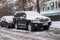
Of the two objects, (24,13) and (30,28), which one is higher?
(24,13)

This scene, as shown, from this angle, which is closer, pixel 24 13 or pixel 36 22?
pixel 36 22

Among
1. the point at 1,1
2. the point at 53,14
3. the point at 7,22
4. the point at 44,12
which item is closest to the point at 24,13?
the point at 7,22

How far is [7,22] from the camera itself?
25.2 metres

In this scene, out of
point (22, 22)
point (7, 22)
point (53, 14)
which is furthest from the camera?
point (53, 14)

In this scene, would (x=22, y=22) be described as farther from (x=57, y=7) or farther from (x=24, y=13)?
(x=57, y=7)

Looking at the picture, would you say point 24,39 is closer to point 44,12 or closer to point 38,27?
point 38,27

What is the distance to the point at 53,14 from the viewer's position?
49.3 metres

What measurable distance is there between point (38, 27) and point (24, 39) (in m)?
5.86

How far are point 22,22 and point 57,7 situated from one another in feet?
105

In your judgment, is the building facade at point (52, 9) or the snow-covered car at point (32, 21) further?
the building facade at point (52, 9)

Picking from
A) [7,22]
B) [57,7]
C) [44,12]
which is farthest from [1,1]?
[7,22]

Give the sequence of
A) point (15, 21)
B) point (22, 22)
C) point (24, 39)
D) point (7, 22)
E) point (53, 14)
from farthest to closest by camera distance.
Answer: point (53, 14) < point (7, 22) < point (15, 21) < point (22, 22) < point (24, 39)

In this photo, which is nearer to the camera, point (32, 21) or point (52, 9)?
point (32, 21)

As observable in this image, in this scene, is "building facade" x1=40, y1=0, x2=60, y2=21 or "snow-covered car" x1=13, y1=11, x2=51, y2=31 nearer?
"snow-covered car" x1=13, y1=11, x2=51, y2=31
